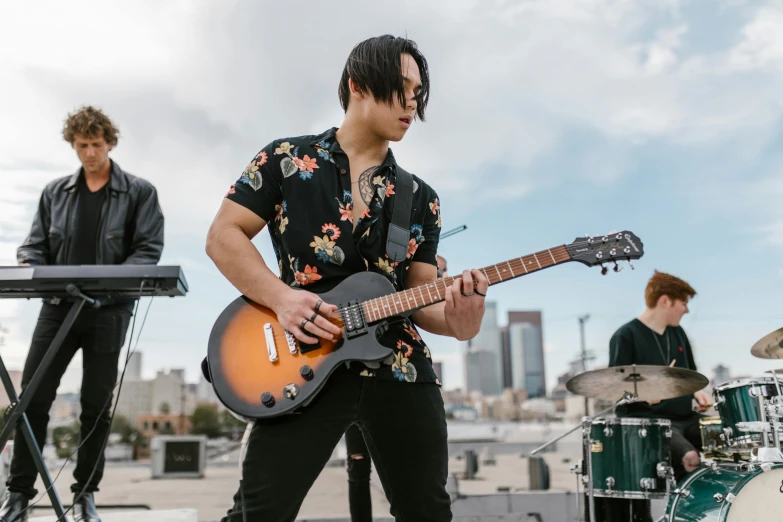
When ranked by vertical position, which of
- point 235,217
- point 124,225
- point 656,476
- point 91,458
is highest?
point 124,225

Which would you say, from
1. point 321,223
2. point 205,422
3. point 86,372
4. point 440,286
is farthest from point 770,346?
point 205,422

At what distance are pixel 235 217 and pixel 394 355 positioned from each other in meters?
0.73

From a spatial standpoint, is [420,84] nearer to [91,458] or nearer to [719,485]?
[91,458]

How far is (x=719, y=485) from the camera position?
12.9 ft

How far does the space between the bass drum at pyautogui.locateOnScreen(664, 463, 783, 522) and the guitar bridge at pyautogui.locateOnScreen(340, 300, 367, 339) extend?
2.93 m

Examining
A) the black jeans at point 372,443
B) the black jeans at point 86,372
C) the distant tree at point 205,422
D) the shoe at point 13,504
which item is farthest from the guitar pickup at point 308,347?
the distant tree at point 205,422

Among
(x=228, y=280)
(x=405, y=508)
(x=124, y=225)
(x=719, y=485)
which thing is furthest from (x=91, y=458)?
(x=719, y=485)

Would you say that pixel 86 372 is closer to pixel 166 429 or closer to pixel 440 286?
pixel 440 286

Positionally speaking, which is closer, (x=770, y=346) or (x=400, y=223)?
(x=400, y=223)

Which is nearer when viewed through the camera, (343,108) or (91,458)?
(343,108)

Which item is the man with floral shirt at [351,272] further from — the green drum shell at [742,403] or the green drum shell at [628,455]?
the green drum shell at [628,455]

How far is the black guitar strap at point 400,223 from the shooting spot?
2.33 metres

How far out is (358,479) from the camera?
15.0 feet

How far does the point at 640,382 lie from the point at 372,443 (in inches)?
137
